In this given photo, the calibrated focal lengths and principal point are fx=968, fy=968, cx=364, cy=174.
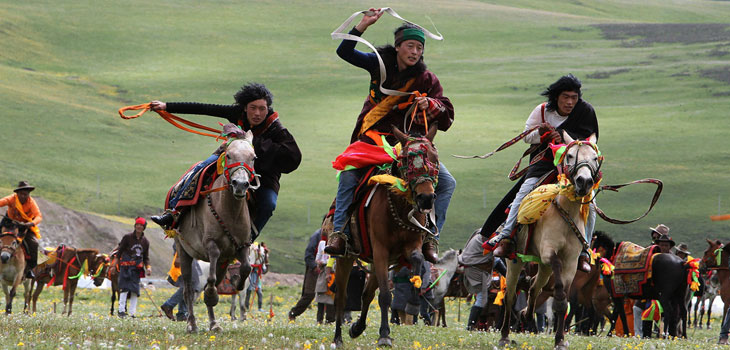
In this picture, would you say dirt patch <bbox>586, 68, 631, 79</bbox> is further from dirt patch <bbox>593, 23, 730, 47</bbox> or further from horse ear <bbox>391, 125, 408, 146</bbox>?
horse ear <bbox>391, 125, 408, 146</bbox>

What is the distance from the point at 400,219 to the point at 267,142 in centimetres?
278

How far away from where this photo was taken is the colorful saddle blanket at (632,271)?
19.6 meters

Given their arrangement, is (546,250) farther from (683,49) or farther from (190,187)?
(683,49)

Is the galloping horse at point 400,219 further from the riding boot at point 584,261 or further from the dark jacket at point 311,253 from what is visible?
the dark jacket at point 311,253

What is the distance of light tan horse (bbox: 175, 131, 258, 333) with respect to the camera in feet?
40.3

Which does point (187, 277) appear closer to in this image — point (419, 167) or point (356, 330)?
point (356, 330)

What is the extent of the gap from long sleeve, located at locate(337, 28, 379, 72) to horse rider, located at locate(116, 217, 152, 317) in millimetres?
12561

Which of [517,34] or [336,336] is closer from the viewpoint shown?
[336,336]

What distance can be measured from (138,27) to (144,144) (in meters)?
53.4

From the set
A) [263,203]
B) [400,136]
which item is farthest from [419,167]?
[263,203]

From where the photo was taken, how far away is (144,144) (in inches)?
3428

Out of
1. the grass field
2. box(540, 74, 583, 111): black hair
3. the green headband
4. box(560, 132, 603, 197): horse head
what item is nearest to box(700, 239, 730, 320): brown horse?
the grass field

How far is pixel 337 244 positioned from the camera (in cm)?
1202

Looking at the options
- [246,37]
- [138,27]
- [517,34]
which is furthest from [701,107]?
[138,27]
